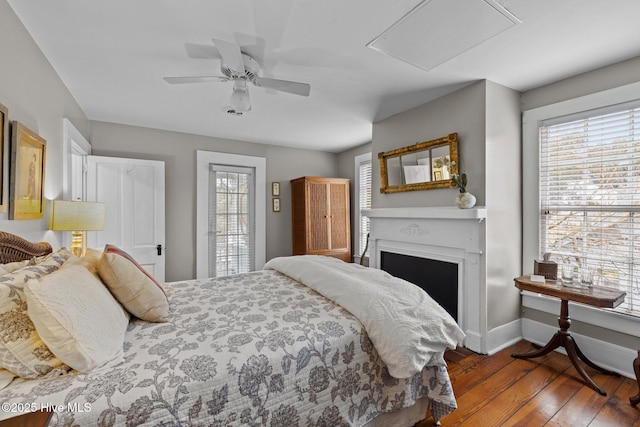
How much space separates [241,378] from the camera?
3.36 ft

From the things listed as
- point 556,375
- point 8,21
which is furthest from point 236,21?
point 556,375

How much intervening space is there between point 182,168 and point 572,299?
4.49 m

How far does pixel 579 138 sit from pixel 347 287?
2.44 metres

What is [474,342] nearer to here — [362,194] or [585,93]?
[585,93]

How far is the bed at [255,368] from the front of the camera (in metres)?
0.87

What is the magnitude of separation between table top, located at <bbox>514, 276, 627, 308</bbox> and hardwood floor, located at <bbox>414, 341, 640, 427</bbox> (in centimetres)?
60

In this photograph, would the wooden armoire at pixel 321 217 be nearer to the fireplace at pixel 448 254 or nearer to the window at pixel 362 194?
the window at pixel 362 194

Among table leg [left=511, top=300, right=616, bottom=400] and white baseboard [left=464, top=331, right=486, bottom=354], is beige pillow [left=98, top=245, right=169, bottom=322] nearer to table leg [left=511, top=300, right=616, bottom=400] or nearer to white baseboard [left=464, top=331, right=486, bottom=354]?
white baseboard [left=464, top=331, right=486, bottom=354]

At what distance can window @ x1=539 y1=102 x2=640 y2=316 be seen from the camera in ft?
6.98

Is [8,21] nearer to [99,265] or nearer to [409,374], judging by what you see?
[99,265]

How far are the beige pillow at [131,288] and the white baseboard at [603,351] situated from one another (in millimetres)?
3121

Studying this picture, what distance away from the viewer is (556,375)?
212cm

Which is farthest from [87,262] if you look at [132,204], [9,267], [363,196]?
[363,196]

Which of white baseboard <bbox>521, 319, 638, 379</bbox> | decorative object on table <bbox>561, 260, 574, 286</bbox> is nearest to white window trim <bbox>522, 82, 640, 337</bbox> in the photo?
white baseboard <bbox>521, 319, 638, 379</bbox>
